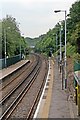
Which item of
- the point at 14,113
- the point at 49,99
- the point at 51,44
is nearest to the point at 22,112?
the point at 14,113

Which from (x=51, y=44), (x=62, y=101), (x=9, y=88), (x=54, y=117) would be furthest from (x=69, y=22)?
(x=54, y=117)

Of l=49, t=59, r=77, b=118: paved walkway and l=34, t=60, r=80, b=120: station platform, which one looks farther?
l=49, t=59, r=77, b=118: paved walkway

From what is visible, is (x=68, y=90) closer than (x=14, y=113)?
No

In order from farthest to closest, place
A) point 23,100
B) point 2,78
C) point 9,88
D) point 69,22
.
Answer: point 69,22 → point 2,78 → point 9,88 → point 23,100

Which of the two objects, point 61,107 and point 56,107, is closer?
point 56,107

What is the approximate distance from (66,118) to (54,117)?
1.87ft

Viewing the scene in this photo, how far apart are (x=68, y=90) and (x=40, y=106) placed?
26.1ft

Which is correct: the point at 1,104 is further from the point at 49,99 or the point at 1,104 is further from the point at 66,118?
the point at 66,118

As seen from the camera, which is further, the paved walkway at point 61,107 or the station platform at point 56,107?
the paved walkway at point 61,107

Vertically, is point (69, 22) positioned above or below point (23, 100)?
above

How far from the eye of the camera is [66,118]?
17812mm

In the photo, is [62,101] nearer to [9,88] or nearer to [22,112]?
[22,112]

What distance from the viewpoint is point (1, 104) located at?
25.0 metres

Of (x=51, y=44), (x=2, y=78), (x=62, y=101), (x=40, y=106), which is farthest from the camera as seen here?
(x=51, y=44)
